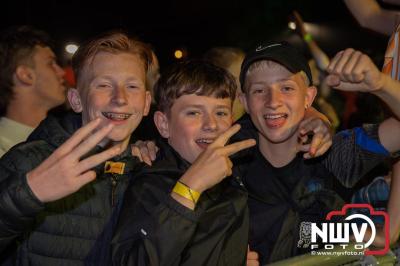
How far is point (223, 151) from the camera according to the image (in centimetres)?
209

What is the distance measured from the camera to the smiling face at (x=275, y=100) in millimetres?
2732

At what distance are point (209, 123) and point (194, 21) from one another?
698 inches

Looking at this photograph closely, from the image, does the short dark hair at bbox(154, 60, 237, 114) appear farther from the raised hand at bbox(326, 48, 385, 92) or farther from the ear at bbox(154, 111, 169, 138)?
the raised hand at bbox(326, 48, 385, 92)

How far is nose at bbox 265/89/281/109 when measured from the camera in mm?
2691

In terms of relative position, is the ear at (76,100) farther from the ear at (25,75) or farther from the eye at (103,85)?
the ear at (25,75)

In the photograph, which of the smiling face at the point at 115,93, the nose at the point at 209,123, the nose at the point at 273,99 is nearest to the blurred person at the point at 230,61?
the nose at the point at 273,99

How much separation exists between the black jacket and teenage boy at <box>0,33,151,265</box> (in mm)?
179

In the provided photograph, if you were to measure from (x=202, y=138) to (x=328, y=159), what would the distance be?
2.42 ft

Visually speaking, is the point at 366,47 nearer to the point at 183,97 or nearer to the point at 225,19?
the point at 225,19

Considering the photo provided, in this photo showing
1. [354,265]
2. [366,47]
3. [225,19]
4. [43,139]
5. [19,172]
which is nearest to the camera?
[19,172]

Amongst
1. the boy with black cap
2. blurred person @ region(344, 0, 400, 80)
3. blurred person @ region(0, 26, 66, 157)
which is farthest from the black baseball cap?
blurred person @ region(0, 26, 66, 157)

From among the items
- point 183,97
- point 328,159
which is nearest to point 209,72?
point 183,97

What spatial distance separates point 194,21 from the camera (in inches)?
774

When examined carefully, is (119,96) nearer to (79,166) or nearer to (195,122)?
(195,122)
